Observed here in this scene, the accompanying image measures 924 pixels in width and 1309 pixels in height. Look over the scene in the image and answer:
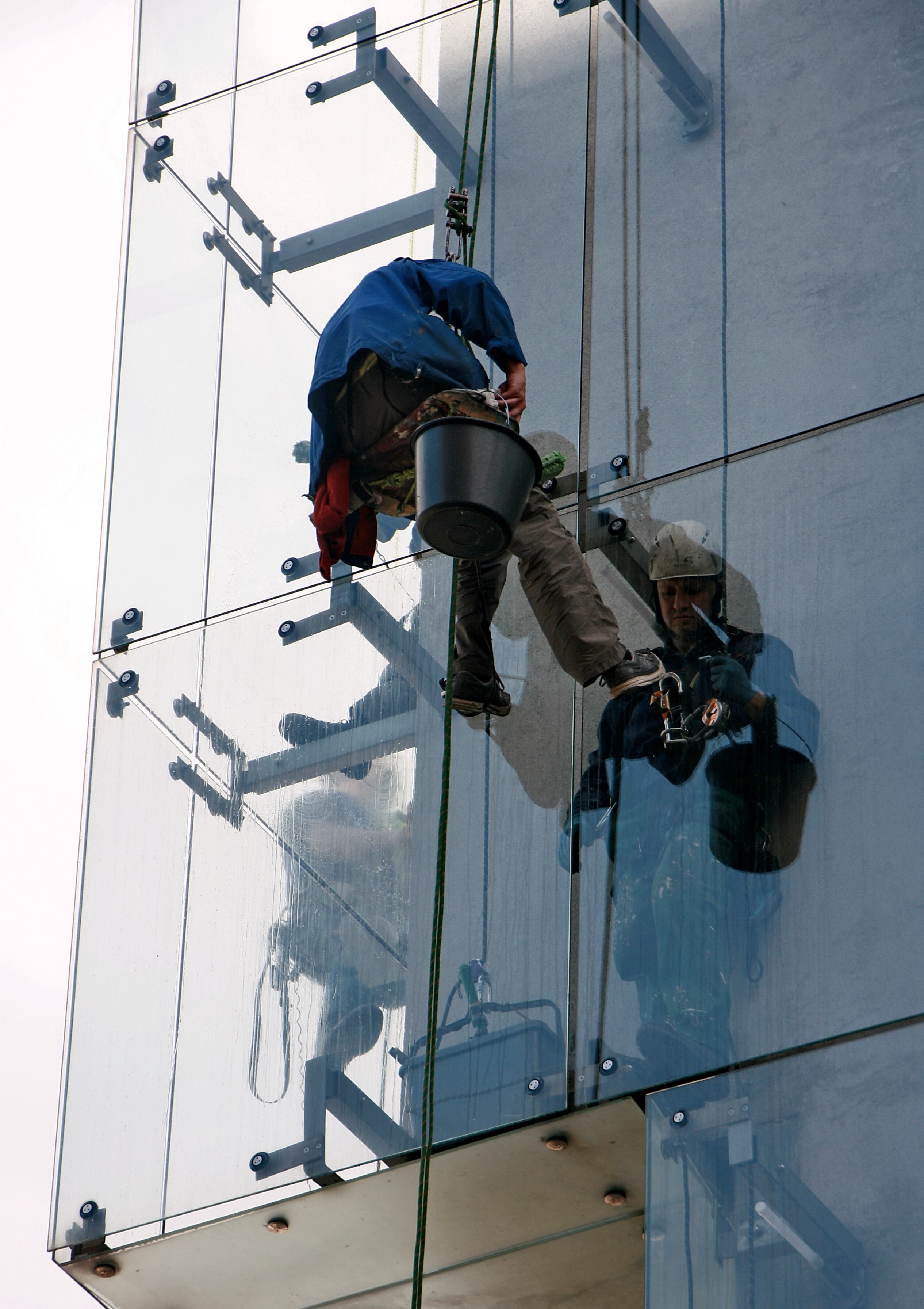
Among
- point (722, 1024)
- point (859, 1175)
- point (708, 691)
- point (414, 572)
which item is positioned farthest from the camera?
point (414, 572)

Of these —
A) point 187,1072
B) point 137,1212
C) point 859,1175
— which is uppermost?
point 187,1072

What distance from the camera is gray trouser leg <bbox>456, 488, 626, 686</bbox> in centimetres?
672

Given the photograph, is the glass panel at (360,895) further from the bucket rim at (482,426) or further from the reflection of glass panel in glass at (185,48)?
the reflection of glass panel in glass at (185,48)

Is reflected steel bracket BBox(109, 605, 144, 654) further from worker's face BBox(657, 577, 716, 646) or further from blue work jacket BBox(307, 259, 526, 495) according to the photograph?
worker's face BBox(657, 577, 716, 646)

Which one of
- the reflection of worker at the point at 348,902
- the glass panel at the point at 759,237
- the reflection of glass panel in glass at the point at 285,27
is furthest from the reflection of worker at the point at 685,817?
the reflection of glass panel in glass at the point at 285,27

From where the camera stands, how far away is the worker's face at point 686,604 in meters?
7.27

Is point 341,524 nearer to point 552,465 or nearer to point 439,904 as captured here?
point 552,465

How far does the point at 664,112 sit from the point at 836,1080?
4240 mm

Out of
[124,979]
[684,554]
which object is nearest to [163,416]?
[124,979]

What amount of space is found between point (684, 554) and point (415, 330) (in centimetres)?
149

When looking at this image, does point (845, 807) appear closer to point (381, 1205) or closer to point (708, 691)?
point (708, 691)

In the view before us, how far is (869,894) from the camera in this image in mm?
6527

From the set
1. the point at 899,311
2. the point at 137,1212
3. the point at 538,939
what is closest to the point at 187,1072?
the point at 137,1212

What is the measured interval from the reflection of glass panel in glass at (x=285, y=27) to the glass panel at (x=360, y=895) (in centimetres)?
303
